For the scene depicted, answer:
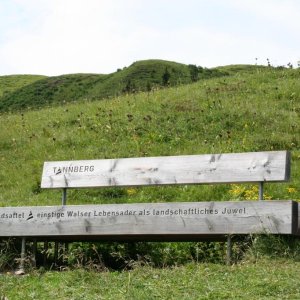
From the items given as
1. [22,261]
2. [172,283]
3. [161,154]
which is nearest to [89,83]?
[161,154]

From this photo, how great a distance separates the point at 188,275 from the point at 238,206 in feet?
4.08

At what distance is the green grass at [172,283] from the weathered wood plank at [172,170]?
1.29 metres

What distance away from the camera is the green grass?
232 inches

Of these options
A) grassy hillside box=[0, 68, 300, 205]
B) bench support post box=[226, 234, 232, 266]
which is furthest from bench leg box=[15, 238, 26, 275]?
grassy hillside box=[0, 68, 300, 205]

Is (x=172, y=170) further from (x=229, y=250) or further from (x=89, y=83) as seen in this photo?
(x=89, y=83)

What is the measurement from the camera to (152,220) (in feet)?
26.1

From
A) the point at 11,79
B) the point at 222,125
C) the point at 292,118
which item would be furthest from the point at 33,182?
the point at 11,79

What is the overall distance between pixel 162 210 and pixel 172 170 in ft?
2.42

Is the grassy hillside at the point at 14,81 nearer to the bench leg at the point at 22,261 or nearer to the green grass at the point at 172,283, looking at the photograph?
the bench leg at the point at 22,261

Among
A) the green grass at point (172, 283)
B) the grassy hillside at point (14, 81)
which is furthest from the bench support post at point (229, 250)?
the grassy hillside at point (14, 81)

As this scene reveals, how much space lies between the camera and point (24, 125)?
20.5 meters

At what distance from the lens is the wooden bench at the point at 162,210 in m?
7.60

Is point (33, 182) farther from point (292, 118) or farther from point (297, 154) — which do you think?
point (292, 118)

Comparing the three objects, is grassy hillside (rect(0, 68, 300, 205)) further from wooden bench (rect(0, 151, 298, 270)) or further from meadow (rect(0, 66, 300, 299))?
wooden bench (rect(0, 151, 298, 270))
